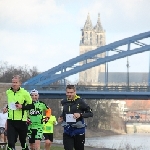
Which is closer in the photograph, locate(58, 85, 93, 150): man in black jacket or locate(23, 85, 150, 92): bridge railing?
locate(58, 85, 93, 150): man in black jacket

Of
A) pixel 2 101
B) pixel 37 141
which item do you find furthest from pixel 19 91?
pixel 2 101

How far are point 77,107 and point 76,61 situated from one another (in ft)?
211

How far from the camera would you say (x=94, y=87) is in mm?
67125

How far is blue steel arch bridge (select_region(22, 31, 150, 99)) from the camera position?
210 feet

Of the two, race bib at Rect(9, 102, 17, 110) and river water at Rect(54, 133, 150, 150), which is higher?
race bib at Rect(9, 102, 17, 110)

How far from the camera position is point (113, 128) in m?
95.9

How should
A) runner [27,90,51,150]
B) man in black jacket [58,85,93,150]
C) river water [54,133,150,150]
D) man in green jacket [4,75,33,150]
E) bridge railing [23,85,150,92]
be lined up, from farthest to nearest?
bridge railing [23,85,150,92], river water [54,133,150,150], runner [27,90,51,150], man in green jacket [4,75,33,150], man in black jacket [58,85,93,150]

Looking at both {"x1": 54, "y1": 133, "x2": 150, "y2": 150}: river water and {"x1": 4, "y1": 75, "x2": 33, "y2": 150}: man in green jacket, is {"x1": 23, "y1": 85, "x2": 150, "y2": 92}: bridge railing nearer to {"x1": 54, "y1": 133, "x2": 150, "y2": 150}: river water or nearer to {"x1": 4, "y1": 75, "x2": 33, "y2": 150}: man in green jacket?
{"x1": 54, "y1": 133, "x2": 150, "y2": 150}: river water

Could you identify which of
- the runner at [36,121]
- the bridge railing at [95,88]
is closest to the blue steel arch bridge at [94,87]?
the bridge railing at [95,88]

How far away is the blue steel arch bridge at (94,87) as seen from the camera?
64.0m

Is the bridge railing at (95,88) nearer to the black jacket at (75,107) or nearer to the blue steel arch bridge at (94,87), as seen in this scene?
the blue steel arch bridge at (94,87)

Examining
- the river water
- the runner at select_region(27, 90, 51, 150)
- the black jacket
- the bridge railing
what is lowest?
the river water

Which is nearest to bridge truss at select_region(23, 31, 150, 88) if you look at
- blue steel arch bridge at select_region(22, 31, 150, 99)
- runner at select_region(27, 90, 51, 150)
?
blue steel arch bridge at select_region(22, 31, 150, 99)

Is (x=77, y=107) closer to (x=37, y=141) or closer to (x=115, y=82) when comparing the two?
(x=37, y=141)
